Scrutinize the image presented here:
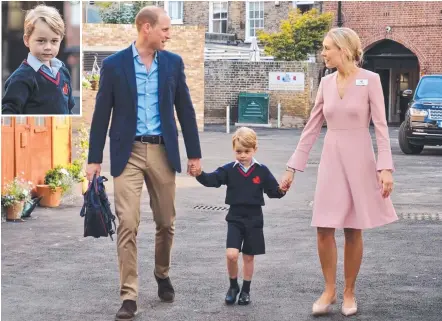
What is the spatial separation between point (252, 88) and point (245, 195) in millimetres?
35334

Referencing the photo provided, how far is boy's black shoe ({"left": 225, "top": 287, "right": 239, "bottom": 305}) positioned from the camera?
7.21 m

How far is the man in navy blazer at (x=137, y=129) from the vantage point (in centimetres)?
684

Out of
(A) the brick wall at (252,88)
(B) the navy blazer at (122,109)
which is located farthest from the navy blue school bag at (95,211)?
(A) the brick wall at (252,88)

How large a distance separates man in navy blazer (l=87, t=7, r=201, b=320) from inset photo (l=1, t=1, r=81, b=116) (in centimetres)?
108

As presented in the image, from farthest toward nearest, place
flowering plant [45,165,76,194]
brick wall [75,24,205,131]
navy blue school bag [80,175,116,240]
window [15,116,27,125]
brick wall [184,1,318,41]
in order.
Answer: brick wall [184,1,318,41] < brick wall [75,24,205,131] < flowering plant [45,165,76,194] < window [15,116,27,125] < navy blue school bag [80,175,116,240]

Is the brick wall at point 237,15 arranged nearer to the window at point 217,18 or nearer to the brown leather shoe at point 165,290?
the window at point 217,18

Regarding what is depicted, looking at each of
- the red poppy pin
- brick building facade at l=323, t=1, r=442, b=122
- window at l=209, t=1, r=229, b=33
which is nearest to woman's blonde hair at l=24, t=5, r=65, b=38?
the red poppy pin

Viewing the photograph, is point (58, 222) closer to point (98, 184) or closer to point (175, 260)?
point (175, 260)

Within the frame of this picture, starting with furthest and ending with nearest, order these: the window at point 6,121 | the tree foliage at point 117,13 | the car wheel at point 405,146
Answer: the tree foliage at point 117,13, the car wheel at point 405,146, the window at point 6,121

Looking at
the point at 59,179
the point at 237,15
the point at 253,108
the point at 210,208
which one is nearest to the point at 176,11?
the point at 237,15

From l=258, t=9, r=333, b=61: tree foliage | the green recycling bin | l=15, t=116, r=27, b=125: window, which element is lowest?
the green recycling bin

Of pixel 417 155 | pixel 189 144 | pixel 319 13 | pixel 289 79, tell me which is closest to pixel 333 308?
pixel 189 144

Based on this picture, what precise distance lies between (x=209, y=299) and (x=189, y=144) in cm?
107

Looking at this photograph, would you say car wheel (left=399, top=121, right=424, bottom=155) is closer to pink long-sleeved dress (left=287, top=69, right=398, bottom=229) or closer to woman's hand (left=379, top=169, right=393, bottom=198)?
pink long-sleeved dress (left=287, top=69, right=398, bottom=229)
